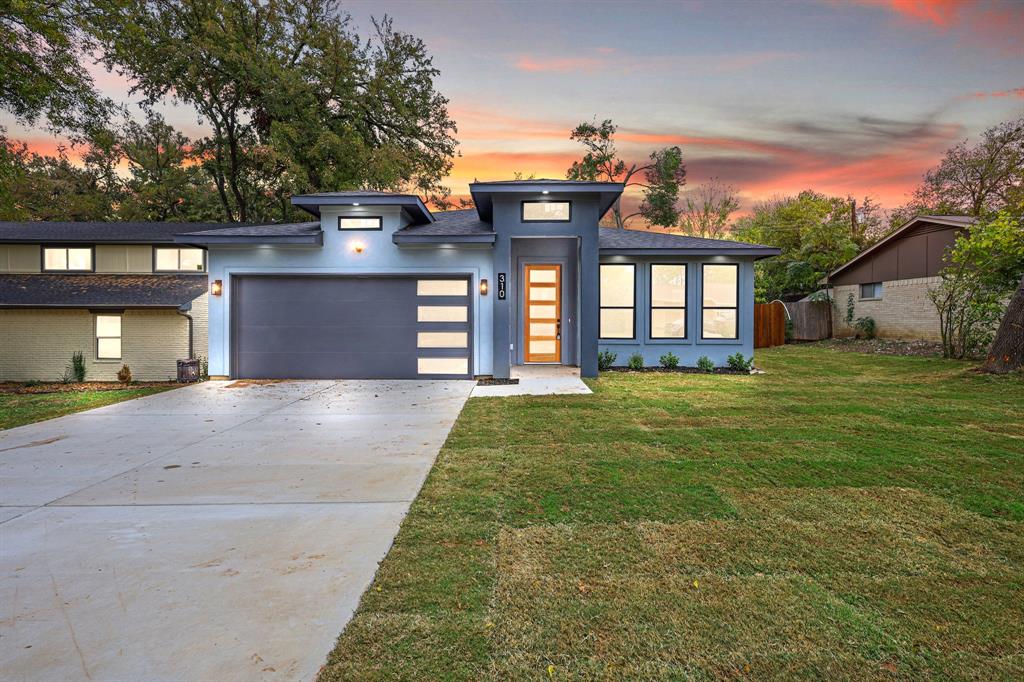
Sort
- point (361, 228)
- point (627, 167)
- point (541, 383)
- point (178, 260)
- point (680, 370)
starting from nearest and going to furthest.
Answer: point (541, 383)
point (361, 228)
point (680, 370)
point (178, 260)
point (627, 167)

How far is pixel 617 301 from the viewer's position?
38.3 feet

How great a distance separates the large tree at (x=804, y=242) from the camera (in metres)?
23.3

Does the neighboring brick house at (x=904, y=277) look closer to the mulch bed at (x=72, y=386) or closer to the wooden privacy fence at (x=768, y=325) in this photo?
the wooden privacy fence at (x=768, y=325)

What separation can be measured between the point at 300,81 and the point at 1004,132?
33307 millimetres

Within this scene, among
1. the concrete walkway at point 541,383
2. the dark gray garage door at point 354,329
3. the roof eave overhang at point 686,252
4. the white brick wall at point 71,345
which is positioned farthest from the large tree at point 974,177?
the white brick wall at point 71,345

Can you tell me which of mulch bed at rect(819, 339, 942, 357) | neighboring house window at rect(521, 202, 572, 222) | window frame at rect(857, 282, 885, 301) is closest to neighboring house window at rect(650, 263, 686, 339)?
neighboring house window at rect(521, 202, 572, 222)

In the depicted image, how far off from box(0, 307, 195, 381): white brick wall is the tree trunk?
59.3 feet

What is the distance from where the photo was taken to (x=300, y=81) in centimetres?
1888

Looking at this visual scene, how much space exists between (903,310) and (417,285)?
17.6m

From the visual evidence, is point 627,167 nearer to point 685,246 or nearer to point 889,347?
point 889,347

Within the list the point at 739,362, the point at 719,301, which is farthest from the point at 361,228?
Answer: the point at 739,362

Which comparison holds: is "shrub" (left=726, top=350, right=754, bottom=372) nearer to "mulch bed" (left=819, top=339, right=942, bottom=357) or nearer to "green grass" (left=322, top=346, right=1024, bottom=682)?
"green grass" (left=322, top=346, right=1024, bottom=682)

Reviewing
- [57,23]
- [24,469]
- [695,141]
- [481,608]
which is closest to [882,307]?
[695,141]

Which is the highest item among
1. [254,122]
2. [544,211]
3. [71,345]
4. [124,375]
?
[254,122]
